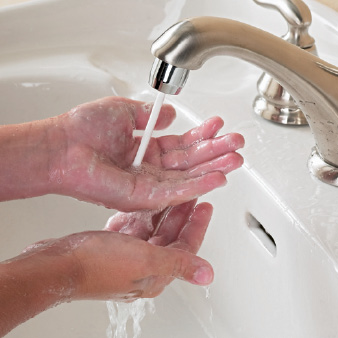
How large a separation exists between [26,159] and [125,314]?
23 cm

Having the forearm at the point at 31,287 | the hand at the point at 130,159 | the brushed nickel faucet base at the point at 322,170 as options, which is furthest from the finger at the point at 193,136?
the forearm at the point at 31,287

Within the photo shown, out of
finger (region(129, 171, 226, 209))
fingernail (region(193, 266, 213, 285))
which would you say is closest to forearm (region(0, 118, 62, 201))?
finger (region(129, 171, 226, 209))

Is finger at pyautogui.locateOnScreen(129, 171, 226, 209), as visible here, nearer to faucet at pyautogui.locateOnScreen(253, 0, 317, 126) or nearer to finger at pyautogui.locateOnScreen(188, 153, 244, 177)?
finger at pyautogui.locateOnScreen(188, 153, 244, 177)

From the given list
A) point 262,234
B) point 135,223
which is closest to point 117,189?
point 135,223

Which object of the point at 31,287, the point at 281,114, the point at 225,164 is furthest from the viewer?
the point at 281,114

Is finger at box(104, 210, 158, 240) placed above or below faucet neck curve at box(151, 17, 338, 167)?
below

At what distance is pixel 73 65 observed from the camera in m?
0.91

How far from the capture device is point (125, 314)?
0.79 meters

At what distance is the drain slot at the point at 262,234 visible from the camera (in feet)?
2.19

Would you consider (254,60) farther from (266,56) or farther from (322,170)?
(322,170)

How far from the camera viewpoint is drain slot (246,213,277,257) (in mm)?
668

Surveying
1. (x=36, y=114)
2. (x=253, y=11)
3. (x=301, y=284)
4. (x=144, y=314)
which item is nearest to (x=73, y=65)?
(x=36, y=114)

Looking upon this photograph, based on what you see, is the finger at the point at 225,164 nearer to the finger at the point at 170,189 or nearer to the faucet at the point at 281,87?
the finger at the point at 170,189

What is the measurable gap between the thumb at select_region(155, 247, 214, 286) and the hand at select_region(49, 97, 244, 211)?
0.08m
